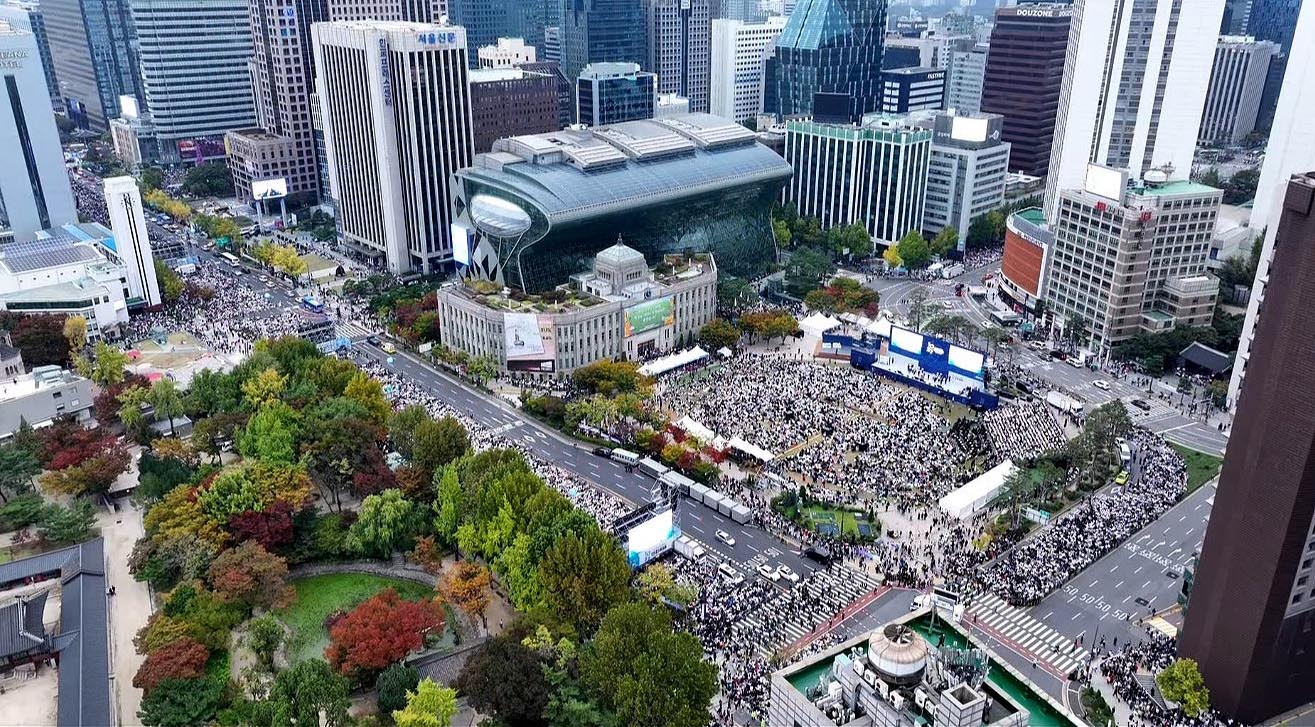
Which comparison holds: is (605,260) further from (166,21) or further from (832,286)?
(166,21)

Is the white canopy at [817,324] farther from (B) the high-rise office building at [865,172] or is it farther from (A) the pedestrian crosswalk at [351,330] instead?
(A) the pedestrian crosswalk at [351,330]

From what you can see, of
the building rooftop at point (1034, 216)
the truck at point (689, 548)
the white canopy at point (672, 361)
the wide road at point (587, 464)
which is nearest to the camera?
the truck at point (689, 548)

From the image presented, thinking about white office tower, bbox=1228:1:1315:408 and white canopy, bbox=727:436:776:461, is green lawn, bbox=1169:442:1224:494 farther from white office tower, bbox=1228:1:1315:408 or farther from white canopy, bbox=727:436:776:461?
white office tower, bbox=1228:1:1315:408

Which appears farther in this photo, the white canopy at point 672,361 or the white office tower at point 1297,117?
the white office tower at point 1297,117

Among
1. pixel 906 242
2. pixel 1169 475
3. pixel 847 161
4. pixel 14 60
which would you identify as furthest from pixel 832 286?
pixel 14 60

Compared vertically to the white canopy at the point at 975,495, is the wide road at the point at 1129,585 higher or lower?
lower

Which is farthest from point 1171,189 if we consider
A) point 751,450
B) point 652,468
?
point 652,468

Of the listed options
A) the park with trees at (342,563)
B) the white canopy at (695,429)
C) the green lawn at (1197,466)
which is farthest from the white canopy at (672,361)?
the green lawn at (1197,466)
